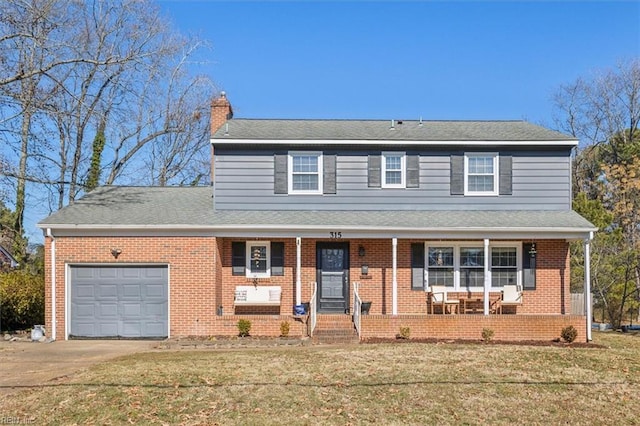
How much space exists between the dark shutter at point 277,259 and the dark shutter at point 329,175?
6.91ft

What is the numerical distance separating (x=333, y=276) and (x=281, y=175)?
3327 millimetres

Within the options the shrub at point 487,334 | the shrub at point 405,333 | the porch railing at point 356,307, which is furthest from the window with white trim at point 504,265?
the porch railing at point 356,307

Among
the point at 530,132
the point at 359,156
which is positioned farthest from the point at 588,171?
the point at 359,156

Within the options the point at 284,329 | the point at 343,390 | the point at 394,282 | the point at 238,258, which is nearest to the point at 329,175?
the point at 238,258

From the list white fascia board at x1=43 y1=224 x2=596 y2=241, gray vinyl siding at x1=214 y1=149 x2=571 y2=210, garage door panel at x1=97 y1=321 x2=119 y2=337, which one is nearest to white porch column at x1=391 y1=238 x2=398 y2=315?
white fascia board at x1=43 y1=224 x2=596 y2=241

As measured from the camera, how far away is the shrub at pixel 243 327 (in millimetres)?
13820

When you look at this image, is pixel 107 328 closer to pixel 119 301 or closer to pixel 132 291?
pixel 119 301

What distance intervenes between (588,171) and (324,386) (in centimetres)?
3088

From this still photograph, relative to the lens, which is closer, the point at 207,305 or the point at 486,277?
the point at 207,305

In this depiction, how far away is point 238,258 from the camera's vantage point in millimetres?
15539

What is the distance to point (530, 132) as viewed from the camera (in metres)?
17.0

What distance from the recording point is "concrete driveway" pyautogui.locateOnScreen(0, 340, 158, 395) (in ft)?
30.7

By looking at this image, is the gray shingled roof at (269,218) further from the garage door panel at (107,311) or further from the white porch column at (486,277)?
the garage door panel at (107,311)

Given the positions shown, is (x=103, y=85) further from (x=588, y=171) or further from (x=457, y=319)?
(x=588, y=171)
